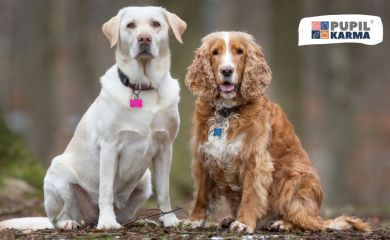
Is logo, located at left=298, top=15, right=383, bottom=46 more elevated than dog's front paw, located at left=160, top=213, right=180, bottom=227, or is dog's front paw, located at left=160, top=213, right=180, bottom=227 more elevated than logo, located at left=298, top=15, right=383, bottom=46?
Answer: logo, located at left=298, top=15, right=383, bottom=46

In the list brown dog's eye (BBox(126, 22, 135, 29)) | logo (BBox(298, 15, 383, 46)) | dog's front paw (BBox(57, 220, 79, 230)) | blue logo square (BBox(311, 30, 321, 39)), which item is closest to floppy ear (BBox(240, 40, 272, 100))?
brown dog's eye (BBox(126, 22, 135, 29))

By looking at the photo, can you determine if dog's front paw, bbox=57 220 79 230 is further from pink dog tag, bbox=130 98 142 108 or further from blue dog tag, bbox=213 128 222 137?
blue dog tag, bbox=213 128 222 137

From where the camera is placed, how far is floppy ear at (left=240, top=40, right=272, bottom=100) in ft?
23.7

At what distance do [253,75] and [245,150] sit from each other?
2.32 feet

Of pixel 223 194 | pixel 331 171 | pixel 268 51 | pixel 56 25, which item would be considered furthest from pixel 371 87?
pixel 223 194

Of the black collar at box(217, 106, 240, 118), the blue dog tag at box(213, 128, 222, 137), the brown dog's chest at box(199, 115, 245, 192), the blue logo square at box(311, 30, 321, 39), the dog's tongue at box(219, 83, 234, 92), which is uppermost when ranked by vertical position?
the blue logo square at box(311, 30, 321, 39)

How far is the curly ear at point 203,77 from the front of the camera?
729 cm

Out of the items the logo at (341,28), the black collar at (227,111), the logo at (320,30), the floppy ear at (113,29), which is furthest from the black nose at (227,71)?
the logo at (320,30)

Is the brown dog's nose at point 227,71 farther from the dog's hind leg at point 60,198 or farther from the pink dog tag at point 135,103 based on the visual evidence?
the dog's hind leg at point 60,198

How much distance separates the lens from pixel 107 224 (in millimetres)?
7000

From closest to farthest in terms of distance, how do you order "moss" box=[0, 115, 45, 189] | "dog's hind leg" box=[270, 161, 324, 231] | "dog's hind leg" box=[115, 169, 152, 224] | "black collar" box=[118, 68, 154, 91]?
"black collar" box=[118, 68, 154, 91] → "dog's hind leg" box=[270, 161, 324, 231] → "dog's hind leg" box=[115, 169, 152, 224] → "moss" box=[0, 115, 45, 189]

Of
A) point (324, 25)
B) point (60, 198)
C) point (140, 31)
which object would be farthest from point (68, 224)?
point (324, 25)

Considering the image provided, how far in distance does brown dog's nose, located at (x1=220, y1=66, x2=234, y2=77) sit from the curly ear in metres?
0.17

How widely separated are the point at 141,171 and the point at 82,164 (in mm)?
591
